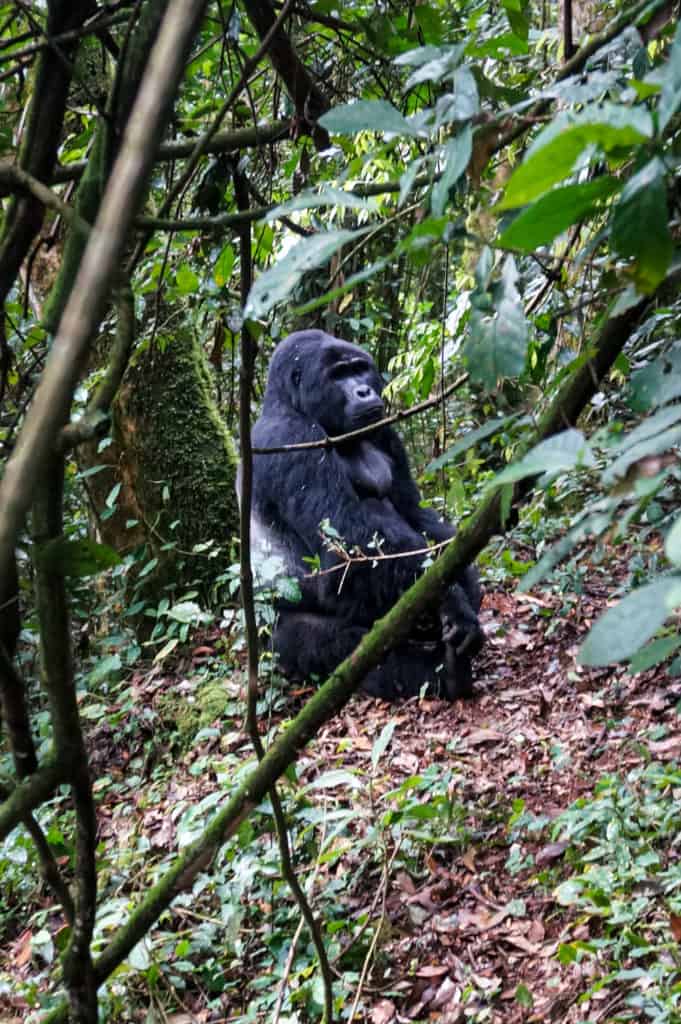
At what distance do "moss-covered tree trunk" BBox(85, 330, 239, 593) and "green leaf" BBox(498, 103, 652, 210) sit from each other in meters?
4.24

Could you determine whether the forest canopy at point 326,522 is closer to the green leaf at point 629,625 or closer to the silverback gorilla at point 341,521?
the green leaf at point 629,625

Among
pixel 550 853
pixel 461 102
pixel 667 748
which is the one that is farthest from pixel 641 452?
pixel 667 748

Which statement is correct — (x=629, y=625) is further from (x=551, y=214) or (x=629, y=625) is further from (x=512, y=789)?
(x=512, y=789)

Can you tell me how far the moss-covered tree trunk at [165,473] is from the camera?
4840 mm

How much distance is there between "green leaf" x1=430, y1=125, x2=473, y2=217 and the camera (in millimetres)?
818

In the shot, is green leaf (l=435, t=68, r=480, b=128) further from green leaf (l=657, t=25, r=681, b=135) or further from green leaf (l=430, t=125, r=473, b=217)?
green leaf (l=657, t=25, r=681, b=135)

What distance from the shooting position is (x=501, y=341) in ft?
2.89

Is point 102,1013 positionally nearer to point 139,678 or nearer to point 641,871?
point 641,871

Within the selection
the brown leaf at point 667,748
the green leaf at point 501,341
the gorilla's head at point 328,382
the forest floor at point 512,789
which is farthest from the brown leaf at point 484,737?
the green leaf at point 501,341

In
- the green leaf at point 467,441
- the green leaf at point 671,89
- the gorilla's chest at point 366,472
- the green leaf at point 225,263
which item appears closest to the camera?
the green leaf at point 671,89

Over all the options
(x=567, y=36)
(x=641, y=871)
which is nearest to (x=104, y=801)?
(x=641, y=871)

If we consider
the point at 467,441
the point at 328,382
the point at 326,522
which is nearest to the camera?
the point at 467,441

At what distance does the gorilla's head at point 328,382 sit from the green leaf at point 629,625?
11.6 ft

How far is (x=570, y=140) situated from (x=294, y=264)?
27cm
